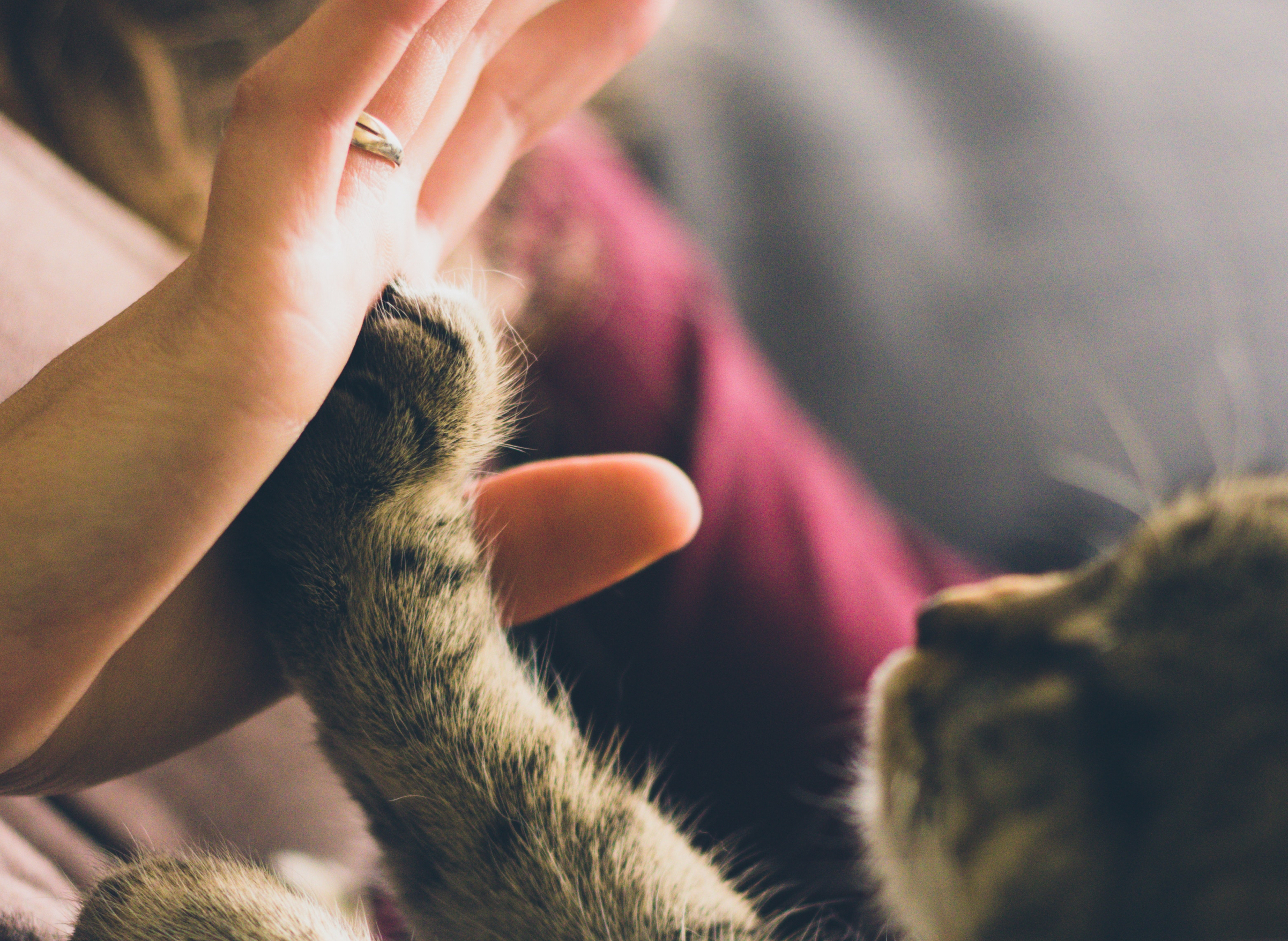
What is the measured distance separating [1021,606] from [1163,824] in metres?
0.10

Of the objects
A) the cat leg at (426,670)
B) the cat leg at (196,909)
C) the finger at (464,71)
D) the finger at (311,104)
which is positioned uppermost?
the finger at (464,71)

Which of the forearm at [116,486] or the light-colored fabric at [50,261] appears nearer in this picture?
the forearm at [116,486]

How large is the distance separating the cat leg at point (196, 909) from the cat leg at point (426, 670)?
0.05 meters

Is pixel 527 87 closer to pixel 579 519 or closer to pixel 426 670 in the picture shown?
pixel 579 519

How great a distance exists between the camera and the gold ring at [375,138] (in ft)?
1.24

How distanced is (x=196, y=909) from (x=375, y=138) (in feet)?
1.25

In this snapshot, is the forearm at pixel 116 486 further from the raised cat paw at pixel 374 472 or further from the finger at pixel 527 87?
the finger at pixel 527 87

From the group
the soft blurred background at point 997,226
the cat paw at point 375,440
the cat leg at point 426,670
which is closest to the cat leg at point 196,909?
the cat leg at point 426,670

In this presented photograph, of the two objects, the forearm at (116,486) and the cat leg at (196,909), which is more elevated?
the forearm at (116,486)

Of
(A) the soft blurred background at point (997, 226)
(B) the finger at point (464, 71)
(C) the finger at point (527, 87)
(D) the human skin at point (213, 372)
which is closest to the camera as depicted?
(D) the human skin at point (213, 372)

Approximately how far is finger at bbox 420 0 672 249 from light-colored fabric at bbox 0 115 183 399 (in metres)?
0.27

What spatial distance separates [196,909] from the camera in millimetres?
413

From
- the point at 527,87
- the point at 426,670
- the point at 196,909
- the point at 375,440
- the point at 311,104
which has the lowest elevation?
the point at 196,909

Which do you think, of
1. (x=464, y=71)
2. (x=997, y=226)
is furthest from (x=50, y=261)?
(x=997, y=226)
